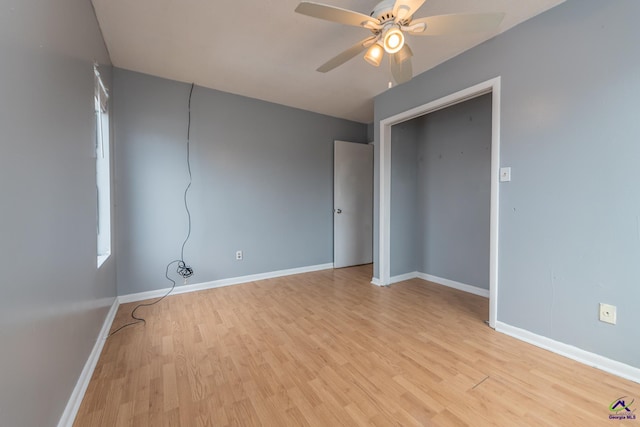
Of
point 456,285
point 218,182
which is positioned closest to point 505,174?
point 456,285

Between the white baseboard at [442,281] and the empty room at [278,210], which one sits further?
the white baseboard at [442,281]

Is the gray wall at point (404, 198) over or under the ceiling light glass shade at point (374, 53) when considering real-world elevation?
under

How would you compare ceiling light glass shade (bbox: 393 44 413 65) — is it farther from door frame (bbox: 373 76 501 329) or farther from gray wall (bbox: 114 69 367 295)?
gray wall (bbox: 114 69 367 295)

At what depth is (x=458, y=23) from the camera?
57.4 inches

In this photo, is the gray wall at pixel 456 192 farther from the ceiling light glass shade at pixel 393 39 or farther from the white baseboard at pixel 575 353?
the ceiling light glass shade at pixel 393 39

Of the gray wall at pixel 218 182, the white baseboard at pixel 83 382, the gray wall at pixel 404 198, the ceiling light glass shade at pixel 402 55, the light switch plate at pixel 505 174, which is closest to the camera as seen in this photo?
the white baseboard at pixel 83 382

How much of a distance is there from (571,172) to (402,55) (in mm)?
1412

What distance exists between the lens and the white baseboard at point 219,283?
9.19 feet

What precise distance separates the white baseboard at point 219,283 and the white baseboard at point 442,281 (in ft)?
3.79

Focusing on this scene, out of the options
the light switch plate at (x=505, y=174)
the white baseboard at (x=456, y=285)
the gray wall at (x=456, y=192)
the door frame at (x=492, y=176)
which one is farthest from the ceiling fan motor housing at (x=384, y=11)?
the white baseboard at (x=456, y=285)

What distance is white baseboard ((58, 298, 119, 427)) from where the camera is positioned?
47.8 inches

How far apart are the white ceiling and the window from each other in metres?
0.57

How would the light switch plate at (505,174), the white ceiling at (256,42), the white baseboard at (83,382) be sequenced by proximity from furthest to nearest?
the light switch plate at (505,174)
the white ceiling at (256,42)
the white baseboard at (83,382)

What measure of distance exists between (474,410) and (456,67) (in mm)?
2641
